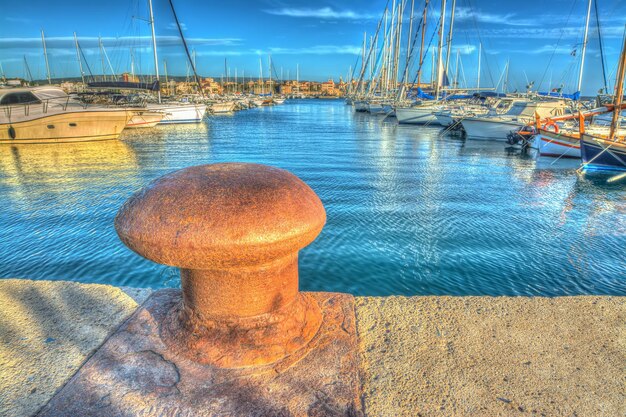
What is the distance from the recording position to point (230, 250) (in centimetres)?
188

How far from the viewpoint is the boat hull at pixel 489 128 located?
84.1 feet

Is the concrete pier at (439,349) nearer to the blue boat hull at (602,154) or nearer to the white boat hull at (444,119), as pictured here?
the blue boat hull at (602,154)

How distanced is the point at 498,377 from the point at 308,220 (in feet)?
4.32

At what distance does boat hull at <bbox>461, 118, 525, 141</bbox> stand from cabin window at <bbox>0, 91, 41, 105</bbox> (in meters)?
26.8

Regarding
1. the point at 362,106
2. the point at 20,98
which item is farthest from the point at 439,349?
the point at 362,106

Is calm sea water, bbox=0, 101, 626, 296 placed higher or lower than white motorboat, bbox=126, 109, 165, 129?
lower

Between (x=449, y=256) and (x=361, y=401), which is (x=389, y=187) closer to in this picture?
(x=449, y=256)

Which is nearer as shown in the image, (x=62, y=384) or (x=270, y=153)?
(x=62, y=384)

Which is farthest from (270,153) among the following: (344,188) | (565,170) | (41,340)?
(41,340)

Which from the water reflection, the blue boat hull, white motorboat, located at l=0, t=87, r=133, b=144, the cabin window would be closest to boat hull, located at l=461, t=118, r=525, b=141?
the blue boat hull

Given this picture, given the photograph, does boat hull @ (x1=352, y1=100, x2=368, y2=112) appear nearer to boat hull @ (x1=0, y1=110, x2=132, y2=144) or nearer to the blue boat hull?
boat hull @ (x1=0, y1=110, x2=132, y2=144)

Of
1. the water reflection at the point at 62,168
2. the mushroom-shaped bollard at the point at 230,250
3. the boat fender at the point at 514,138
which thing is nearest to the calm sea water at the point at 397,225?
the water reflection at the point at 62,168

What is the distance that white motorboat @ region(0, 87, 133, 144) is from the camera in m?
21.3

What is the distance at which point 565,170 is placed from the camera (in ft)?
54.3
